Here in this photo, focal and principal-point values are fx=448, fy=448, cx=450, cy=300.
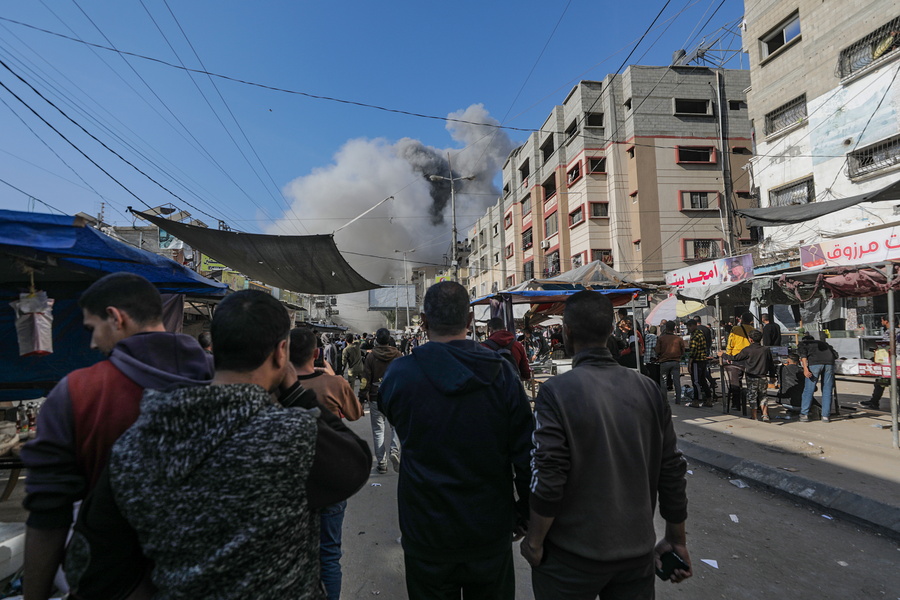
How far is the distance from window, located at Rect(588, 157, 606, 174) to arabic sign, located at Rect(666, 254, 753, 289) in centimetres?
1508

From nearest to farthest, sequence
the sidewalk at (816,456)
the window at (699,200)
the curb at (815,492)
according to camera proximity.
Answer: the curb at (815,492), the sidewalk at (816,456), the window at (699,200)

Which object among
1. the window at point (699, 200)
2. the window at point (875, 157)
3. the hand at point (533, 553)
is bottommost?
the hand at point (533, 553)

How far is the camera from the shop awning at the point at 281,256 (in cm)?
702

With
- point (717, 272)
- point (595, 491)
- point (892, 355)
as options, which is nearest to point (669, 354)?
point (717, 272)

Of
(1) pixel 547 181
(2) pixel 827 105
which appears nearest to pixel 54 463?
(2) pixel 827 105

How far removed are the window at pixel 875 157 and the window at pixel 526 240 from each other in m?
23.0

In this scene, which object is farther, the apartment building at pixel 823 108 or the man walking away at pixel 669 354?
the apartment building at pixel 823 108

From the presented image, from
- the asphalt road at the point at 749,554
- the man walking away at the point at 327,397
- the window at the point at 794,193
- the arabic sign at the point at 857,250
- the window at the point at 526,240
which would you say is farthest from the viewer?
the window at the point at 526,240

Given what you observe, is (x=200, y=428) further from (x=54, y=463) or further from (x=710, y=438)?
(x=710, y=438)

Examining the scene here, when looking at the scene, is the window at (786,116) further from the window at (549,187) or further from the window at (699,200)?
the window at (549,187)

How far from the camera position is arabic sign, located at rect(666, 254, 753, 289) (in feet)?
33.3

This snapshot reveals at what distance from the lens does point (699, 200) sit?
2411 centimetres

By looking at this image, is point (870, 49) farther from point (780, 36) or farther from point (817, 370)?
point (817, 370)

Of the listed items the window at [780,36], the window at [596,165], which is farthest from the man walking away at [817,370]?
→ the window at [596,165]
